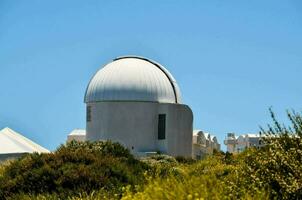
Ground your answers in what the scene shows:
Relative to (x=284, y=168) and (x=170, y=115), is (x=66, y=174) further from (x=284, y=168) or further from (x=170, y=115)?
(x=170, y=115)

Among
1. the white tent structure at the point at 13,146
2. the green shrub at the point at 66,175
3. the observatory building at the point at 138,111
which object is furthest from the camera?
the observatory building at the point at 138,111

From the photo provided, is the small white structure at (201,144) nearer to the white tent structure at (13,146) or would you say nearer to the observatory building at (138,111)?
the observatory building at (138,111)

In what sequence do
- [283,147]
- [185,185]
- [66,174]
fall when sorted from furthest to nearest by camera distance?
[66,174] → [283,147] → [185,185]

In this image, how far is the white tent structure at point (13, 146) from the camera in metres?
43.2

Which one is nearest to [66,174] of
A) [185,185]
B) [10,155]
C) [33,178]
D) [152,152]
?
[33,178]

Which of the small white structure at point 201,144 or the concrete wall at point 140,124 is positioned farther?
the small white structure at point 201,144

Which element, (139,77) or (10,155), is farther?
(139,77)

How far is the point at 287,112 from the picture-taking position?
13070 millimetres

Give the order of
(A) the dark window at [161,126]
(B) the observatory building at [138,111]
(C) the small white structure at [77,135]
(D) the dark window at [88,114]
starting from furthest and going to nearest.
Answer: (C) the small white structure at [77,135]
(D) the dark window at [88,114]
(A) the dark window at [161,126]
(B) the observatory building at [138,111]

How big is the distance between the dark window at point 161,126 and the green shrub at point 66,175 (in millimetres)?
42048

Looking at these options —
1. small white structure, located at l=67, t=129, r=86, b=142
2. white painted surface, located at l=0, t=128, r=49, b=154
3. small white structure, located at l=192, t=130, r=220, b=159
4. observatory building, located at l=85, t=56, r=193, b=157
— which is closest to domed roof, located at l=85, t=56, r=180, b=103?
observatory building, located at l=85, t=56, r=193, b=157

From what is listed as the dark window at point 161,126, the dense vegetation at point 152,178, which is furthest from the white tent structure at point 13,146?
the dense vegetation at point 152,178

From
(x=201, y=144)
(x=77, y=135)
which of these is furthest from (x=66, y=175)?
(x=77, y=135)

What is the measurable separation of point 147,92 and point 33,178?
142 feet
